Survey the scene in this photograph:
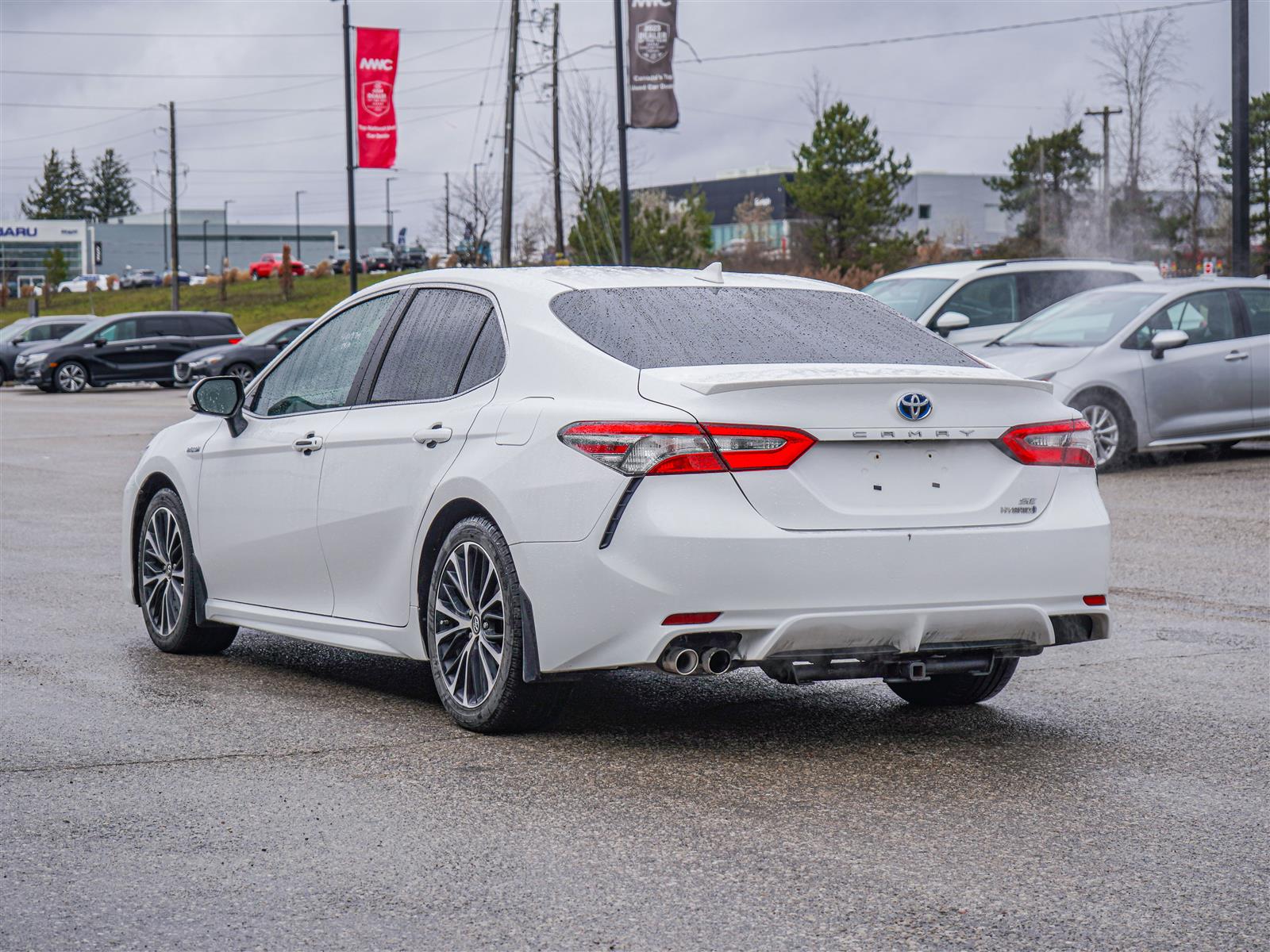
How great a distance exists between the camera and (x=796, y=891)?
399 centimetres

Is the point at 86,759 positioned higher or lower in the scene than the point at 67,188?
lower

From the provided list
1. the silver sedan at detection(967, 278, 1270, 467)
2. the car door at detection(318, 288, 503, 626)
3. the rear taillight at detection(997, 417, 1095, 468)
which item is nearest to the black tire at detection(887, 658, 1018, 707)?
the rear taillight at detection(997, 417, 1095, 468)

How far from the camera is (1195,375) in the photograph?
15.7m

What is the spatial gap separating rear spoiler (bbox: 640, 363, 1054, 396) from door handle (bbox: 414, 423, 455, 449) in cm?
81

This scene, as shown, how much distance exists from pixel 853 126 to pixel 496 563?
208 feet

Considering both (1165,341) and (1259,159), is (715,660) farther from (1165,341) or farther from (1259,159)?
(1259,159)

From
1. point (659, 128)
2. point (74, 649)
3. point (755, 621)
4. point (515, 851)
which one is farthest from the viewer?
point (659, 128)

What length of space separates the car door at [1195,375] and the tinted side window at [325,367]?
402 inches

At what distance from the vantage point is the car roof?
62.3ft

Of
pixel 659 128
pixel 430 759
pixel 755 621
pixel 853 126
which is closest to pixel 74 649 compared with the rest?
pixel 430 759

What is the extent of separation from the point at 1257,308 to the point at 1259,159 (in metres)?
65.5

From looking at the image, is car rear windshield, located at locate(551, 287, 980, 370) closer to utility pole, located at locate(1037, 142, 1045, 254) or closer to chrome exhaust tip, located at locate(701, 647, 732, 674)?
chrome exhaust tip, located at locate(701, 647, 732, 674)

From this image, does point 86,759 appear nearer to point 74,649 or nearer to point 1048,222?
point 74,649

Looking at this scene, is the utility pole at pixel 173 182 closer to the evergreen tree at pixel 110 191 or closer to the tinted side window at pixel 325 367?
the tinted side window at pixel 325 367
